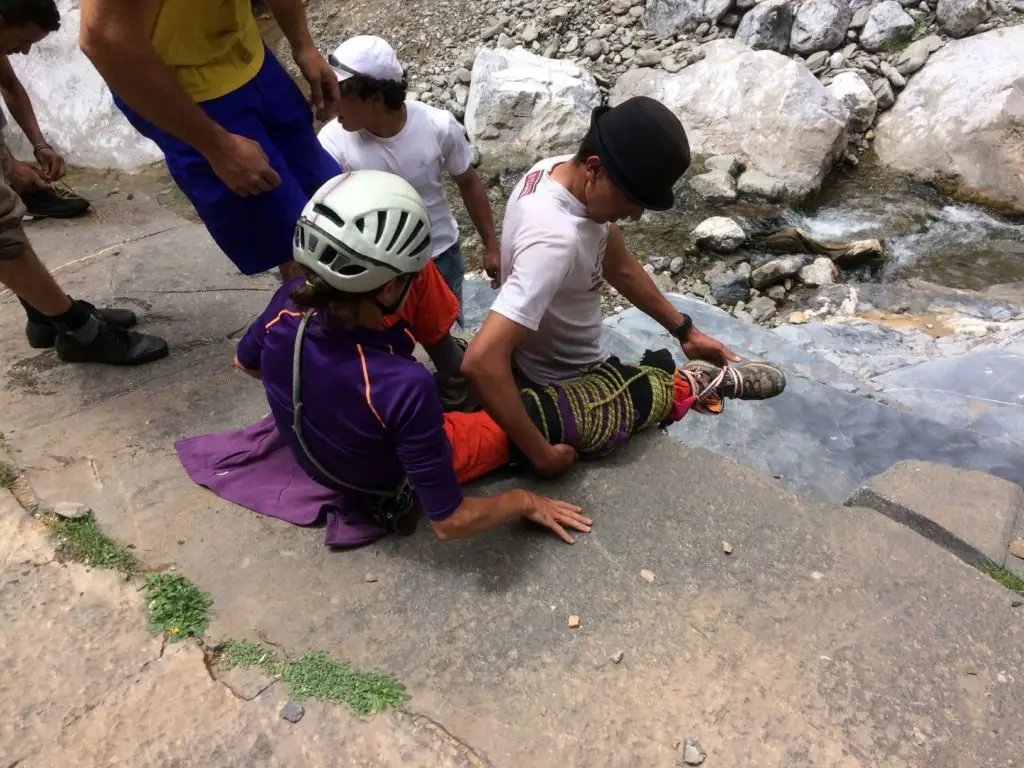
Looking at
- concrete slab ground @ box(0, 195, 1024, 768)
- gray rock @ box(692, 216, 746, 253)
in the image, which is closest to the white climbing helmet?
concrete slab ground @ box(0, 195, 1024, 768)

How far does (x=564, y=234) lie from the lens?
216cm

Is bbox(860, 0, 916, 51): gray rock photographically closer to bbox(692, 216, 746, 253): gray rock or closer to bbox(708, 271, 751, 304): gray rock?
bbox(692, 216, 746, 253): gray rock

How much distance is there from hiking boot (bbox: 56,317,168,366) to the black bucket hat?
2198 mm

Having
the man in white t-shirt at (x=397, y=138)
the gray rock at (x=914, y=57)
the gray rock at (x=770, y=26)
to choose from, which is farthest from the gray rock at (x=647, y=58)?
the man in white t-shirt at (x=397, y=138)

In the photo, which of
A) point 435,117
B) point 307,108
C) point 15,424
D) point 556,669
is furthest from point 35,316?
point 556,669

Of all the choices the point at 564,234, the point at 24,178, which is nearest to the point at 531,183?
the point at 564,234

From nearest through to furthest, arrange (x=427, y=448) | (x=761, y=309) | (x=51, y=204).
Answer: (x=427, y=448)
(x=51, y=204)
(x=761, y=309)

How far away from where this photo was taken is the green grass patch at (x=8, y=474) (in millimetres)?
2453

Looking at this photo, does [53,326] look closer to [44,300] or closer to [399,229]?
[44,300]

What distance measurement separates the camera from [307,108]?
262cm

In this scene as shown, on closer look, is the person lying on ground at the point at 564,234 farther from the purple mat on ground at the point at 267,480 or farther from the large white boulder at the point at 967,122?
the large white boulder at the point at 967,122

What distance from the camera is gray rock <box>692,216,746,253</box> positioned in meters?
5.78

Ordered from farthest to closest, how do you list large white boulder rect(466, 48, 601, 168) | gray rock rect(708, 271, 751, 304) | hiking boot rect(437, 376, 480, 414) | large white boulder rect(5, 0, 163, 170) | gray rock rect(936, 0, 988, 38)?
large white boulder rect(466, 48, 601, 168) → gray rock rect(936, 0, 988, 38) → large white boulder rect(5, 0, 163, 170) → gray rock rect(708, 271, 751, 304) → hiking boot rect(437, 376, 480, 414)

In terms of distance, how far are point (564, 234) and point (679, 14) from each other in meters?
6.69
